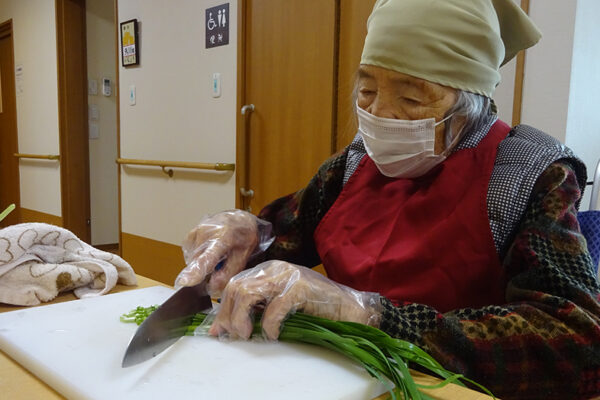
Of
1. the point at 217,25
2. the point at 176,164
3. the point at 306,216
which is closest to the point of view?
the point at 306,216

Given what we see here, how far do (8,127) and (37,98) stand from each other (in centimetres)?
99

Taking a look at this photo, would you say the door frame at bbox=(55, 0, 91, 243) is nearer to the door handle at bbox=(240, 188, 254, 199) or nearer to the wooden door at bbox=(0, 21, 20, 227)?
the wooden door at bbox=(0, 21, 20, 227)

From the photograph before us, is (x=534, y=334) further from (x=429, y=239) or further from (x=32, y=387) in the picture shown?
(x=32, y=387)

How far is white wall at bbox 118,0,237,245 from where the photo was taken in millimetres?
2660

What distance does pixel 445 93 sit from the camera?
0.85 m

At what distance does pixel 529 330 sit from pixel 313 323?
0.94 ft

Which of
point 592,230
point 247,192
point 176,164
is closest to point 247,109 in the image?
point 247,192

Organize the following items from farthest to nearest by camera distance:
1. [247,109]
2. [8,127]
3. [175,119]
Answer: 1. [8,127]
2. [175,119]
3. [247,109]

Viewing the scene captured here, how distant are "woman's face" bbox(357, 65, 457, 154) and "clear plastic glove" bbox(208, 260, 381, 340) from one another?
367mm

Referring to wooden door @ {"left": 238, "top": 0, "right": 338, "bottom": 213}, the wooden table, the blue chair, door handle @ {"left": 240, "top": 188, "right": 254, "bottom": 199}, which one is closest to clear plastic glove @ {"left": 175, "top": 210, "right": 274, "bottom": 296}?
the wooden table

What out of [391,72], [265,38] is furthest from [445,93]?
[265,38]

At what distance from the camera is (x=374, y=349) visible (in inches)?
22.4

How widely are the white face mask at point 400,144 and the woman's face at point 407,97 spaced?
1 cm

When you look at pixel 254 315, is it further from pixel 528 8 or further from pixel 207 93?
pixel 207 93
